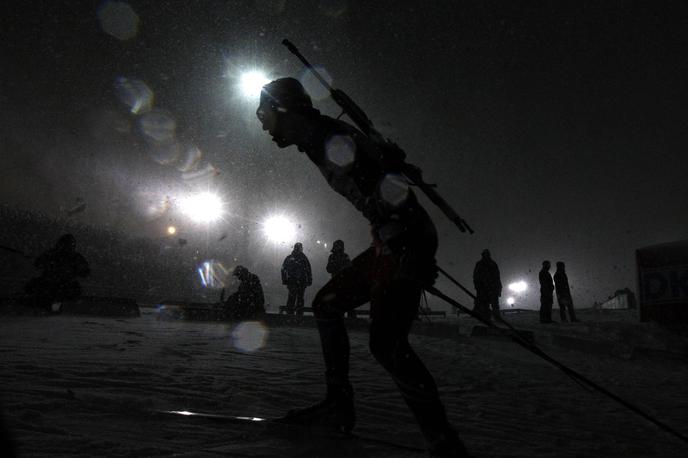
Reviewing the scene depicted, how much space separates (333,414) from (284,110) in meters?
1.87

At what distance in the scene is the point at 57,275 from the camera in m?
10.6

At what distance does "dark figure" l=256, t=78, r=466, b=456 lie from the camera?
202 centimetres

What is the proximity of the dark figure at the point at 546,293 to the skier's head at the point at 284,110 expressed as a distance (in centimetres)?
1370

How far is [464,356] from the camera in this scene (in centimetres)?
657

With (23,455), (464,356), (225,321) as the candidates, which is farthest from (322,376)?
(225,321)

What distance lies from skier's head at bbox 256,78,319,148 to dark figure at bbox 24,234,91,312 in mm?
10235

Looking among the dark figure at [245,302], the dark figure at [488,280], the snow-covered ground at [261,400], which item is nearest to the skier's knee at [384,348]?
the snow-covered ground at [261,400]

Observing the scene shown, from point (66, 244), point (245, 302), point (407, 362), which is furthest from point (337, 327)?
point (66, 244)

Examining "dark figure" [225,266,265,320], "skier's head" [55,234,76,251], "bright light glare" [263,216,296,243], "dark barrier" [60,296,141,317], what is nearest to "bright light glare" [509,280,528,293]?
"bright light glare" [263,216,296,243]

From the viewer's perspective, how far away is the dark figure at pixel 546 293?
14156 millimetres

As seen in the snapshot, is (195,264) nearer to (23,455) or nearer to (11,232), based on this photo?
(11,232)

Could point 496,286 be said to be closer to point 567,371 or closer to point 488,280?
point 488,280

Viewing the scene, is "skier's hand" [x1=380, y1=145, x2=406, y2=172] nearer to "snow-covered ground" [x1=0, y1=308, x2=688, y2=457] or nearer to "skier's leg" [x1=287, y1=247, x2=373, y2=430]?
"skier's leg" [x1=287, y1=247, x2=373, y2=430]

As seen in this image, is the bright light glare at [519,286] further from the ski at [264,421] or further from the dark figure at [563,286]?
the ski at [264,421]
